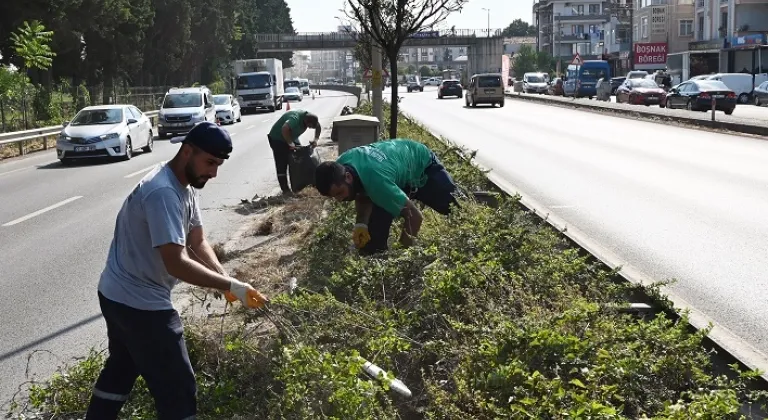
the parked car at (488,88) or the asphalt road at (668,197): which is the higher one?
the parked car at (488,88)

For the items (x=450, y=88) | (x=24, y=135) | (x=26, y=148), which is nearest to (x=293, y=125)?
(x=24, y=135)

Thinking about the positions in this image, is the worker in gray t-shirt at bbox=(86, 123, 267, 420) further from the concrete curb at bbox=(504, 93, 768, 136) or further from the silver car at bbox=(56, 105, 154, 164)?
the concrete curb at bbox=(504, 93, 768, 136)

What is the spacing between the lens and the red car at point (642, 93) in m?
43.5

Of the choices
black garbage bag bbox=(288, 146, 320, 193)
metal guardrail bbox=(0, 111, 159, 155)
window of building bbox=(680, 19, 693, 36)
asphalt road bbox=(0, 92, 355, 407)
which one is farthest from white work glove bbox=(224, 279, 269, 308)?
window of building bbox=(680, 19, 693, 36)

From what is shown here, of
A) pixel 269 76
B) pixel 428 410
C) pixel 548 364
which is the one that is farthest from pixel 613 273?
pixel 269 76

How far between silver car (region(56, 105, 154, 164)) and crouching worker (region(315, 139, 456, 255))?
16249 mm

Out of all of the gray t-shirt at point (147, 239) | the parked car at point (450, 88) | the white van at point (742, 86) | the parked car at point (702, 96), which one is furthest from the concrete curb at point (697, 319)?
the parked car at point (450, 88)

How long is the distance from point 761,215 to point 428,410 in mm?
8173

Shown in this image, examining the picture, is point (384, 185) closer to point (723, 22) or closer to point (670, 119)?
point (670, 119)

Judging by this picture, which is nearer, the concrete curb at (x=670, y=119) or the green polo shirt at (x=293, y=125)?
the green polo shirt at (x=293, y=125)

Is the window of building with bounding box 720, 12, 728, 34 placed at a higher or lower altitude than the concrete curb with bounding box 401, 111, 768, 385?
higher

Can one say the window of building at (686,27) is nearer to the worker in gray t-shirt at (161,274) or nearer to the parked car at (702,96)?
the parked car at (702,96)

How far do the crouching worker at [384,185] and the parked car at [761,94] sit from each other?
131 feet

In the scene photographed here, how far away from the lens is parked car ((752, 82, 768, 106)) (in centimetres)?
4393
